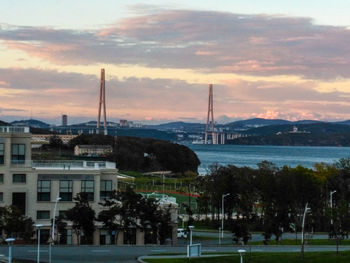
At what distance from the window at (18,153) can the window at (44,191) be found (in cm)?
273

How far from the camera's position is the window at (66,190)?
60.2 metres

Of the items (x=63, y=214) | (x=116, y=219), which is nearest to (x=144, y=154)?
(x=63, y=214)

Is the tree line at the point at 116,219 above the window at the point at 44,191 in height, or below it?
below

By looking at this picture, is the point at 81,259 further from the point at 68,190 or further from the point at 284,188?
the point at 284,188

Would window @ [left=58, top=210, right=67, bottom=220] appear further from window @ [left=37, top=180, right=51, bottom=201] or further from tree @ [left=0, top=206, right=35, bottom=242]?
tree @ [left=0, top=206, right=35, bottom=242]

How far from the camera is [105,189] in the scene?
62469mm

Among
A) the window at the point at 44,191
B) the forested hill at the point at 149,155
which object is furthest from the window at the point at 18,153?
the forested hill at the point at 149,155

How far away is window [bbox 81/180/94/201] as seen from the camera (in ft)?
199

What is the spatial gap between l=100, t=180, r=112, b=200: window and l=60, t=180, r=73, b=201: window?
2.94 m

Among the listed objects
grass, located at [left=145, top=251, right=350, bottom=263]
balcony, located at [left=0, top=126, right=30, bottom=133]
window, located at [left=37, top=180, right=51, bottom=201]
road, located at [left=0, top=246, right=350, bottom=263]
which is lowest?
road, located at [left=0, top=246, right=350, bottom=263]

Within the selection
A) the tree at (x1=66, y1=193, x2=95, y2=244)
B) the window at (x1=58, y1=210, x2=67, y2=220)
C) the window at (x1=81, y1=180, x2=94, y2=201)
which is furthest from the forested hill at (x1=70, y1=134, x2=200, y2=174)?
the tree at (x1=66, y1=193, x2=95, y2=244)

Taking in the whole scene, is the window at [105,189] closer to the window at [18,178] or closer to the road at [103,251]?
the window at [18,178]

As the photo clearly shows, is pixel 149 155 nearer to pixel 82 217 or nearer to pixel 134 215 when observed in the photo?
pixel 134 215

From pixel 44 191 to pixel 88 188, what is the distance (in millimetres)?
3607
